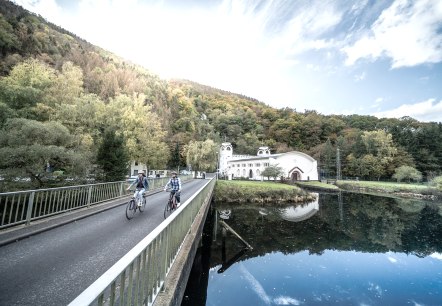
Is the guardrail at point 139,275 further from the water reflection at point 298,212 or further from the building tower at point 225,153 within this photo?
the building tower at point 225,153

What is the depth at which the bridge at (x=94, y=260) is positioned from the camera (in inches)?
106

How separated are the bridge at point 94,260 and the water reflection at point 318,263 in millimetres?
3486

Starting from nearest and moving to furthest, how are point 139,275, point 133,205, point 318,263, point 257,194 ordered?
point 139,275
point 133,205
point 318,263
point 257,194

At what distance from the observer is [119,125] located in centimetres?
3041

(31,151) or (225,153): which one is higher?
(225,153)

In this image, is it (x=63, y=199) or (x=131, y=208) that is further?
(x=63, y=199)

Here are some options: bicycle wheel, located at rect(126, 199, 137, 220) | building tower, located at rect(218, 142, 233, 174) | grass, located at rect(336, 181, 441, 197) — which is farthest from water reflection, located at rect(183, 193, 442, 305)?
building tower, located at rect(218, 142, 233, 174)

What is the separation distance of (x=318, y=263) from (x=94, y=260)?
1132 cm

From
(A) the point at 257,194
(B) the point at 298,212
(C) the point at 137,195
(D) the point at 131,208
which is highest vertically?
(C) the point at 137,195

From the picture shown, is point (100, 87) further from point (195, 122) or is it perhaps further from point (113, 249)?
point (113, 249)

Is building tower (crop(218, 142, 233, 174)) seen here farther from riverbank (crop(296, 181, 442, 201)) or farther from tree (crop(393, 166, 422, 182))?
tree (crop(393, 166, 422, 182))

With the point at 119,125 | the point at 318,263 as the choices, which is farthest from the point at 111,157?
the point at 318,263

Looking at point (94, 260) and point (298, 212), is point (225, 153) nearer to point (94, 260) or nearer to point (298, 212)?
point (298, 212)

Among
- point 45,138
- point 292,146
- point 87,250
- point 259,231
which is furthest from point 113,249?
point 292,146
